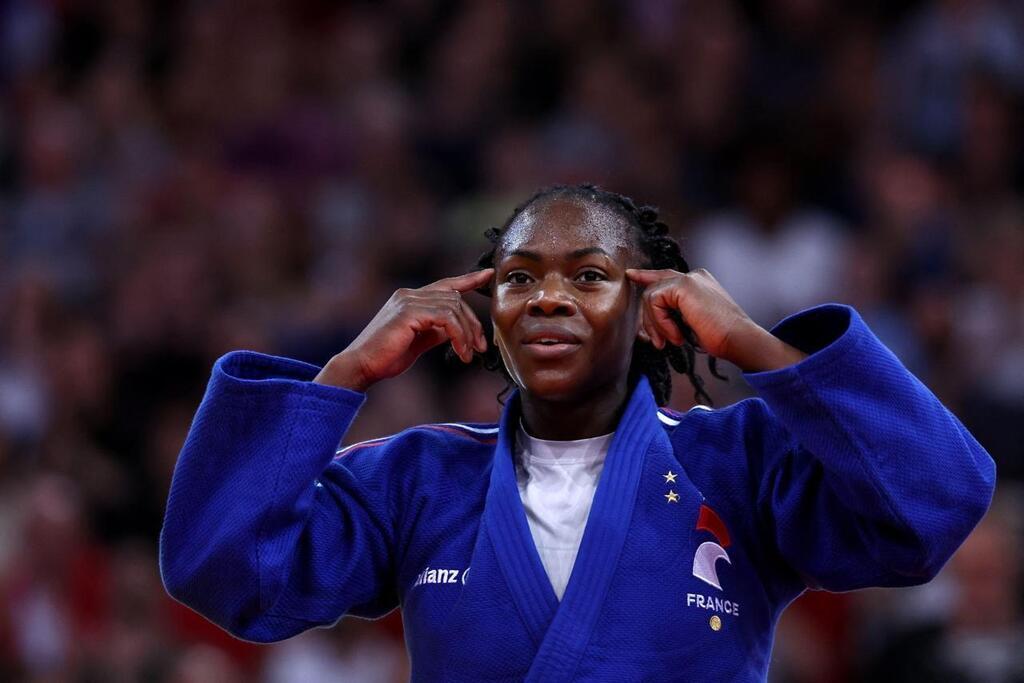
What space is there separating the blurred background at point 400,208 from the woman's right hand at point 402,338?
2.53 meters

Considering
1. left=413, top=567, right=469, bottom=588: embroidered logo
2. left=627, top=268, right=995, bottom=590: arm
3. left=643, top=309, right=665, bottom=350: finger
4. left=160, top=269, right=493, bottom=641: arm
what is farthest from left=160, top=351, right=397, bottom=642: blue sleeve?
left=627, top=268, right=995, bottom=590: arm

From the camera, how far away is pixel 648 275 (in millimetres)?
3205

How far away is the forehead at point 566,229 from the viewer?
3.22 metres

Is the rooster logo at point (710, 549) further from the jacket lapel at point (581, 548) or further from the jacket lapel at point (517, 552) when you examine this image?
the jacket lapel at point (517, 552)

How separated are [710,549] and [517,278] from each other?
64 cm

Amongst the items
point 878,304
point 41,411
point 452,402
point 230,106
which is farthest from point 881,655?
point 230,106

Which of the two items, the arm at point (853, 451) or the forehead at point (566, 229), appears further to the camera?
the forehead at point (566, 229)

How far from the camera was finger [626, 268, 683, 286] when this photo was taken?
10.4ft

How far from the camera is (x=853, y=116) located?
7535 millimetres

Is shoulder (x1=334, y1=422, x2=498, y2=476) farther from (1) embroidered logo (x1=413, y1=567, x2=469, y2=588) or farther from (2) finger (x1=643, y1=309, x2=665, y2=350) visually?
(2) finger (x1=643, y1=309, x2=665, y2=350)

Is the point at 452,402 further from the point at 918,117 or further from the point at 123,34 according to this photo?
the point at 123,34

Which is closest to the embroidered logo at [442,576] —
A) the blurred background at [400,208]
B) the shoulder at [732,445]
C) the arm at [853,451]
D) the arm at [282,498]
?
the arm at [282,498]

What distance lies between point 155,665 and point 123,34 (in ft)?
14.6

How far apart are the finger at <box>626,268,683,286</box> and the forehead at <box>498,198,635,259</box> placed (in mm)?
63
